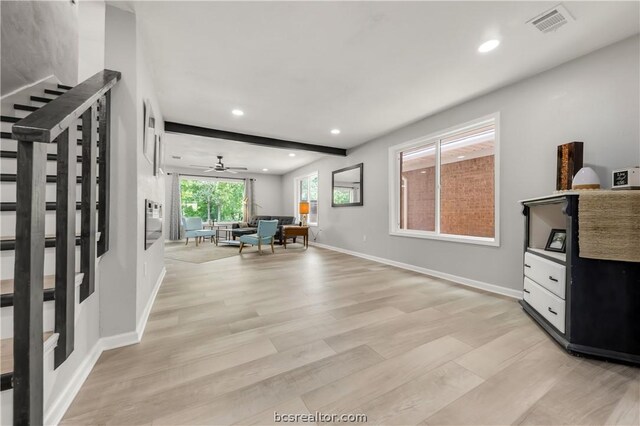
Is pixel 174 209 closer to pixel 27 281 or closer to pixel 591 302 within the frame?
pixel 27 281

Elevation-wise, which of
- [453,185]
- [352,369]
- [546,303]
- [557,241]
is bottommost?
[352,369]

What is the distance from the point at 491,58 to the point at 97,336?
159 inches

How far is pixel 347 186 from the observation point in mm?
5953

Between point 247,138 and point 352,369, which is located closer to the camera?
point 352,369

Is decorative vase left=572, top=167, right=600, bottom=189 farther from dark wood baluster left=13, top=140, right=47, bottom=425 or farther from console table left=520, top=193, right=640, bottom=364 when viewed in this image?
dark wood baluster left=13, top=140, right=47, bottom=425

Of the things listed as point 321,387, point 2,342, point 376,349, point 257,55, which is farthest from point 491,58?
point 2,342

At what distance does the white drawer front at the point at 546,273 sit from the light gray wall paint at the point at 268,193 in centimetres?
780

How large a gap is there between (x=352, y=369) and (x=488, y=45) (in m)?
2.87

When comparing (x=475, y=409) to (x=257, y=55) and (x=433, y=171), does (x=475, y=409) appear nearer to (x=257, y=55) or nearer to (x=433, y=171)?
(x=257, y=55)

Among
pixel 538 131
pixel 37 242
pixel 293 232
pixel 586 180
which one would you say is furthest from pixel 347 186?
pixel 37 242

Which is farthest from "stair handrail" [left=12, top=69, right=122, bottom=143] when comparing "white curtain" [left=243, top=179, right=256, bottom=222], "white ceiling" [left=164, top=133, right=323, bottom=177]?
"white curtain" [left=243, top=179, right=256, bottom=222]

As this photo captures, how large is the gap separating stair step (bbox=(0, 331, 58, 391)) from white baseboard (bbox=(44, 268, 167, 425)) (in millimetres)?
396

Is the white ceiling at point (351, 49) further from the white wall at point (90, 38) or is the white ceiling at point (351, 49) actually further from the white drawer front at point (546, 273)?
the white drawer front at point (546, 273)

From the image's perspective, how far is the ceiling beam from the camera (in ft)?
13.8
